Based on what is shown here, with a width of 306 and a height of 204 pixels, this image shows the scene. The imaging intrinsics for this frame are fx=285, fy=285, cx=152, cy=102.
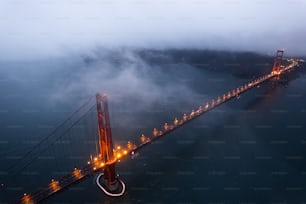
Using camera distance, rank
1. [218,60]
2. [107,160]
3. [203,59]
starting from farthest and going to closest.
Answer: [203,59] < [218,60] < [107,160]

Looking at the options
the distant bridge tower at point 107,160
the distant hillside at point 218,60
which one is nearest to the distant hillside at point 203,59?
the distant hillside at point 218,60

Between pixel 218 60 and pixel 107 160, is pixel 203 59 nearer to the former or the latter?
pixel 218 60

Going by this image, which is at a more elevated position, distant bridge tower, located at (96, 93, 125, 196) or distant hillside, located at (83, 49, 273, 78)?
distant hillside, located at (83, 49, 273, 78)

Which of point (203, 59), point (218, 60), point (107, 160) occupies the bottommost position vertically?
point (107, 160)

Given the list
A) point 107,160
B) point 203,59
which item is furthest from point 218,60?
point 107,160

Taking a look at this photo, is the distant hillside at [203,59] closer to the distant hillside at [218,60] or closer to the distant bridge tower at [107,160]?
the distant hillside at [218,60]

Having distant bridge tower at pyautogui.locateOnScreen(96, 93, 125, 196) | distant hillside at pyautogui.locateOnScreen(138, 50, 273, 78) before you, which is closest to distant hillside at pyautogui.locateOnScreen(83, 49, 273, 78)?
distant hillside at pyautogui.locateOnScreen(138, 50, 273, 78)

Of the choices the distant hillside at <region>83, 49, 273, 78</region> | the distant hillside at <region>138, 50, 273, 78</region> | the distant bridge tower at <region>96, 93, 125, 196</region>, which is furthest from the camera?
the distant hillside at <region>83, 49, 273, 78</region>

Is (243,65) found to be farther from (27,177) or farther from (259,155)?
(27,177)

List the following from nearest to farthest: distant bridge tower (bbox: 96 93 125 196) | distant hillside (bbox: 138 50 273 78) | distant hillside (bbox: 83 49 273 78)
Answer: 1. distant bridge tower (bbox: 96 93 125 196)
2. distant hillside (bbox: 138 50 273 78)
3. distant hillside (bbox: 83 49 273 78)

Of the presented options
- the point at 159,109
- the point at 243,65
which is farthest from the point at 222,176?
the point at 243,65

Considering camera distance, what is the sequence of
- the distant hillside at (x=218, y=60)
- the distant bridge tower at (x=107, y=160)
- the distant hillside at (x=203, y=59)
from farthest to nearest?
the distant hillside at (x=203, y=59)
the distant hillside at (x=218, y=60)
the distant bridge tower at (x=107, y=160)

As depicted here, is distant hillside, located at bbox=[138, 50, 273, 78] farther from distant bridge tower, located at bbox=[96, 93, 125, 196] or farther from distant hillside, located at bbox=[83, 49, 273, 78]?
distant bridge tower, located at bbox=[96, 93, 125, 196]
